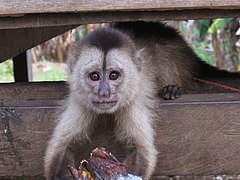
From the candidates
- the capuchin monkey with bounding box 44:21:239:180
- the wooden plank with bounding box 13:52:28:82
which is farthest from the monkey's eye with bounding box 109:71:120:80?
the wooden plank with bounding box 13:52:28:82

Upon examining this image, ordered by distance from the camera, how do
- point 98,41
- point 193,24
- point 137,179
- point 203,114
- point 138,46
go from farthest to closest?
point 193,24 → point 138,46 → point 98,41 → point 203,114 → point 137,179

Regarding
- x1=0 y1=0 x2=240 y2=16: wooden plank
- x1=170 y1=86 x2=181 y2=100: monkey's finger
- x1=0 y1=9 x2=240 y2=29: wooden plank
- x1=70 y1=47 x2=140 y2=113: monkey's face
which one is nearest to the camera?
x1=0 y1=0 x2=240 y2=16: wooden plank

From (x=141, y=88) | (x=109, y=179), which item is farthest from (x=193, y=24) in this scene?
(x=109, y=179)

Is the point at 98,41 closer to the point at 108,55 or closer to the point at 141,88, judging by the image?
the point at 108,55

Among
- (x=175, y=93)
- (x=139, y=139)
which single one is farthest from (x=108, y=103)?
(x=175, y=93)

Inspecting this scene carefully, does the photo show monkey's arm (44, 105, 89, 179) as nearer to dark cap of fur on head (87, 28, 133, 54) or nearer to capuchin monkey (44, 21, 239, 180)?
capuchin monkey (44, 21, 239, 180)

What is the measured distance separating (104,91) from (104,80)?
0.07 meters

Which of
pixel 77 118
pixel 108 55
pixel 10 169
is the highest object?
pixel 108 55

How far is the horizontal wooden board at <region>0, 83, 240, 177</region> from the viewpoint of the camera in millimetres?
2705

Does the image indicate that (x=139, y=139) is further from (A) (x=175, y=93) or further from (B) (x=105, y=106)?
(A) (x=175, y=93)

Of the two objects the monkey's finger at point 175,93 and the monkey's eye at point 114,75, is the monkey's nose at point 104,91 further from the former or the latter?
the monkey's finger at point 175,93

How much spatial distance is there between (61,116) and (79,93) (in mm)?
159

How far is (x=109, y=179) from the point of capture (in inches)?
80.0

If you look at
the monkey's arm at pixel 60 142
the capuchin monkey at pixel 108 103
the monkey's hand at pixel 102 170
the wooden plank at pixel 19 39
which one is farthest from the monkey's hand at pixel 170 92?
the wooden plank at pixel 19 39
